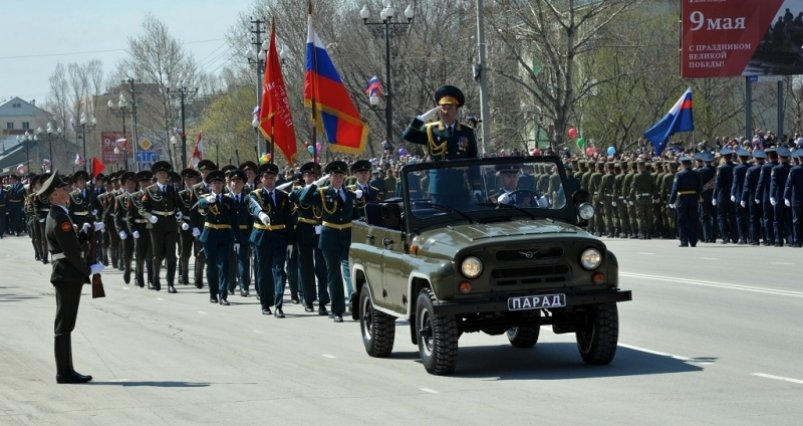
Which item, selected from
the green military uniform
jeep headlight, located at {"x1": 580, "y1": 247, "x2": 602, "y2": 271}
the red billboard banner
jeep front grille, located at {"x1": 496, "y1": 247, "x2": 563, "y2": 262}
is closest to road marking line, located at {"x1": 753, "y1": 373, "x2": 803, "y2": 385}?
jeep headlight, located at {"x1": 580, "y1": 247, "x2": 602, "y2": 271}

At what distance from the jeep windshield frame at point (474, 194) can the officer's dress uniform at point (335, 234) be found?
5.22 m

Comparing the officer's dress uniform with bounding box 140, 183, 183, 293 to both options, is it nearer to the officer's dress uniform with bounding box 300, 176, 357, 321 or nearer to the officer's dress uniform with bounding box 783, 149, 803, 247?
the officer's dress uniform with bounding box 300, 176, 357, 321

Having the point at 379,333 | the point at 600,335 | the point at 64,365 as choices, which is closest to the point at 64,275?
the point at 64,365

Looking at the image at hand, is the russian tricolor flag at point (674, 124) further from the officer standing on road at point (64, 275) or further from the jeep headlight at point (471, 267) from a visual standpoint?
the jeep headlight at point (471, 267)

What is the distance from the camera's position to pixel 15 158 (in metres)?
159

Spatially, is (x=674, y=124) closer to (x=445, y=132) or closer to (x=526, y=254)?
(x=445, y=132)

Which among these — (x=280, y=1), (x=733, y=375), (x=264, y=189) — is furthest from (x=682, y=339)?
(x=280, y=1)

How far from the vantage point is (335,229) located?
18203 mm

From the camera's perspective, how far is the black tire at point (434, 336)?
1194 cm

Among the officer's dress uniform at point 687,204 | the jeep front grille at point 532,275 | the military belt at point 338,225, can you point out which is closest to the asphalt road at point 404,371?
the jeep front grille at point 532,275

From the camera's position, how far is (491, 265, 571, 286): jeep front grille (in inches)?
468

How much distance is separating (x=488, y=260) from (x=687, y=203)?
19.4m

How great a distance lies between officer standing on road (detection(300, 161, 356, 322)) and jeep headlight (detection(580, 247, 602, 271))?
6.48 meters

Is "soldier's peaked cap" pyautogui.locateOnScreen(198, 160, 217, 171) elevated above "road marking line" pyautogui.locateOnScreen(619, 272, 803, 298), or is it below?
above
